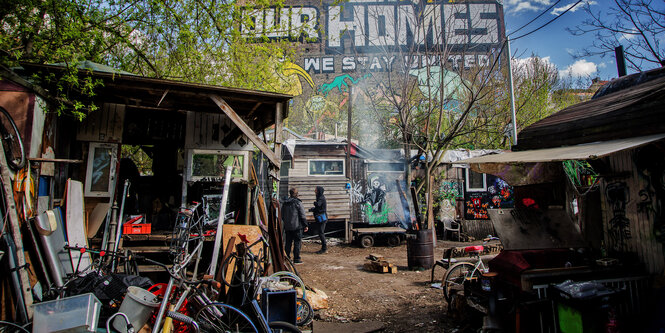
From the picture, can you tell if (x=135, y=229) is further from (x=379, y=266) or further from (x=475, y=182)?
(x=475, y=182)

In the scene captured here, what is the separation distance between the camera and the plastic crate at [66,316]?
13.5 ft

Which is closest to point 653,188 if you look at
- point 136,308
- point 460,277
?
point 460,277

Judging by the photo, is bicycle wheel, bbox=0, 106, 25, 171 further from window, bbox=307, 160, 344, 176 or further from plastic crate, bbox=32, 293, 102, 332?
window, bbox=307, 160, 344, 176

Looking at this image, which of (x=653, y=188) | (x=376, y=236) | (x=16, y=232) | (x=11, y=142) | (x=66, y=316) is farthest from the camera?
(x=376, y=236)

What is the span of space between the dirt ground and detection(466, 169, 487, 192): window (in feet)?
20.5

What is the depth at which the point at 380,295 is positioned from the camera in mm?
7613

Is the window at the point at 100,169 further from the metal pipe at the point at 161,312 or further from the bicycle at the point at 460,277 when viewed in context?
the bicycle at the point at 460,277

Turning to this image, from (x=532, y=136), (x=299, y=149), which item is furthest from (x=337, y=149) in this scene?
(x=532, y=136)

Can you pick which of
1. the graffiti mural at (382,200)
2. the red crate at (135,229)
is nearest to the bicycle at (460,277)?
the red crate at (135,229)

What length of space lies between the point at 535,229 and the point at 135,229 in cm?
790

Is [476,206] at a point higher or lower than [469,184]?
lower

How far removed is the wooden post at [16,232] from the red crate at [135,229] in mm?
Answer: 2510

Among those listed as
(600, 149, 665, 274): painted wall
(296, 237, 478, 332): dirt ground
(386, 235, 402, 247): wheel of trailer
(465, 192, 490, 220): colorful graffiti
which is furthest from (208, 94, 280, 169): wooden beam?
(465, 192, 490, 220): colorful graffiti

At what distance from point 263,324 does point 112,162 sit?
5.61 metres
